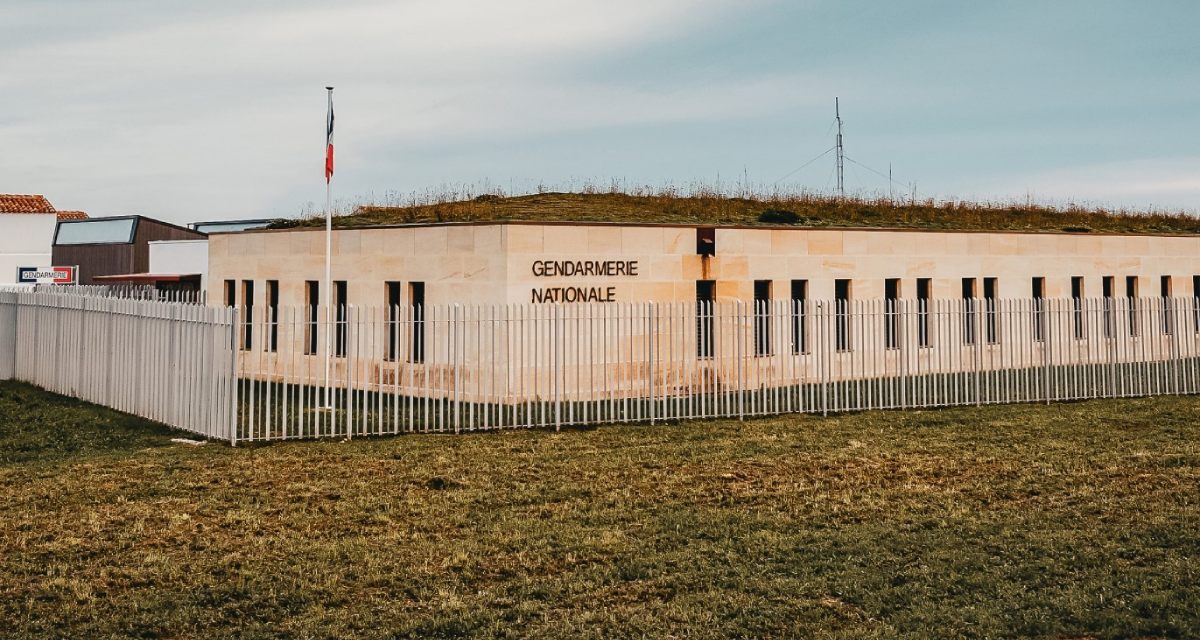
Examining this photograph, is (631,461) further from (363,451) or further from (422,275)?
(422,275)

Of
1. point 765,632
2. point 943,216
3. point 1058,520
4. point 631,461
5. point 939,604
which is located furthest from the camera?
point 943,216

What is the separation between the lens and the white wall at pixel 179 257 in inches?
1674

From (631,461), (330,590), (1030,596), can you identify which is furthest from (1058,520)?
(330,590)

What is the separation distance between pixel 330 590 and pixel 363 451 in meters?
6.46

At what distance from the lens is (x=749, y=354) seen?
75.2 ft

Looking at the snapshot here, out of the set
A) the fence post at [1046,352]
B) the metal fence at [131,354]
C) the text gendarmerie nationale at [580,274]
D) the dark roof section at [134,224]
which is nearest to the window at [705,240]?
the text gendarmerie nationale at [580,274]

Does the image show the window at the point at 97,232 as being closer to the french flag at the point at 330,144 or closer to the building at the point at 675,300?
the building at the point at 675,300

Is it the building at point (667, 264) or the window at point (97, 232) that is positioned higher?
the window at point (97, 232)

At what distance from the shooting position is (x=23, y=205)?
64.6 metres

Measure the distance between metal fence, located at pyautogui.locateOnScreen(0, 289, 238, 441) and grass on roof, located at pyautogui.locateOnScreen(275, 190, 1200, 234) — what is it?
24.0 ft

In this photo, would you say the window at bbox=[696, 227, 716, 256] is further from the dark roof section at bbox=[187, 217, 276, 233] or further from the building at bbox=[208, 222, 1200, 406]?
the dark roof section at bbox=[187, 217, 276, 233]

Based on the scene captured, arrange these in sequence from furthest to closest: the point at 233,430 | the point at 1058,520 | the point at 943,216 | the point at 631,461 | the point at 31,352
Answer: the point at 943,216, the point at 31,352, the point at 233,430, the point at 631,461, the point at 1058,520

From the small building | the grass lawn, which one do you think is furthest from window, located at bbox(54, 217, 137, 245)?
the grass lawn

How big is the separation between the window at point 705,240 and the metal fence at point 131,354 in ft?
37.5
